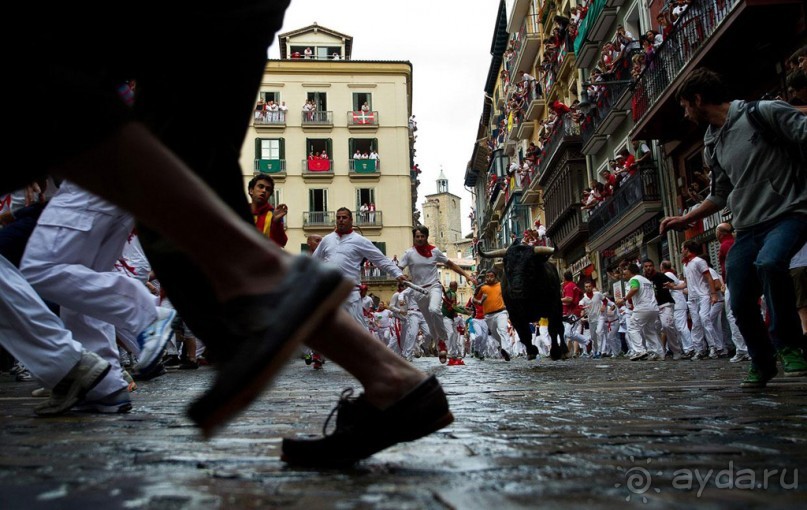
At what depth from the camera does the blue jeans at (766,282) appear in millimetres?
4469

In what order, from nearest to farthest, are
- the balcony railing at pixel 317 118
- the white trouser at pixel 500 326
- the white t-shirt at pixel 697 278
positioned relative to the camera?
the white t-shirt at pixel 697 278, the white trouser at pixel 500 326, the balcony railing at pixel 317 118

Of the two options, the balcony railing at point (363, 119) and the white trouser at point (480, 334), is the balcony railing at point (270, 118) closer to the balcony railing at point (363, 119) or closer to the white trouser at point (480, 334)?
the balcony railing at point (363, 119)

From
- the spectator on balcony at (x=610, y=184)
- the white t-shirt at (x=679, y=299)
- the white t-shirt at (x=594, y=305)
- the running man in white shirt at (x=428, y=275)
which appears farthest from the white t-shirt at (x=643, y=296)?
the spectator on balcony at (x=610, y=184)

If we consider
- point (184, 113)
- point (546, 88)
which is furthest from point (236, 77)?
point (546, 88)

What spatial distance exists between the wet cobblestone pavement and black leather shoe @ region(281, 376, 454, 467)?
0.16ft

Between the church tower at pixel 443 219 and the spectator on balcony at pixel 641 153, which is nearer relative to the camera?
the spectator on balcony at pixel 641 153

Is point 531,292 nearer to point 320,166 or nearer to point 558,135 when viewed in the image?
point 558,135

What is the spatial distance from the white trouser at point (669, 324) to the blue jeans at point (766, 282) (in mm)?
10226

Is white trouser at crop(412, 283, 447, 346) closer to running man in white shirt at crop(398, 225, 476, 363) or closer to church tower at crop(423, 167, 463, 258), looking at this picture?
running man in white shirt at crop(398, 225, 476, 363)

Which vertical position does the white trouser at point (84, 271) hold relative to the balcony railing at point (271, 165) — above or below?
below

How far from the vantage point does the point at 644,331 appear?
49.2ft

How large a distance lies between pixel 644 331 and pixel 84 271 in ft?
41.2

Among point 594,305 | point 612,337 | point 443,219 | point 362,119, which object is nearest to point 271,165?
point 362,119

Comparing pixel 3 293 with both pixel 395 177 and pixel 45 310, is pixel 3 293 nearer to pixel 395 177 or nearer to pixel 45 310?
pixel 45 310
